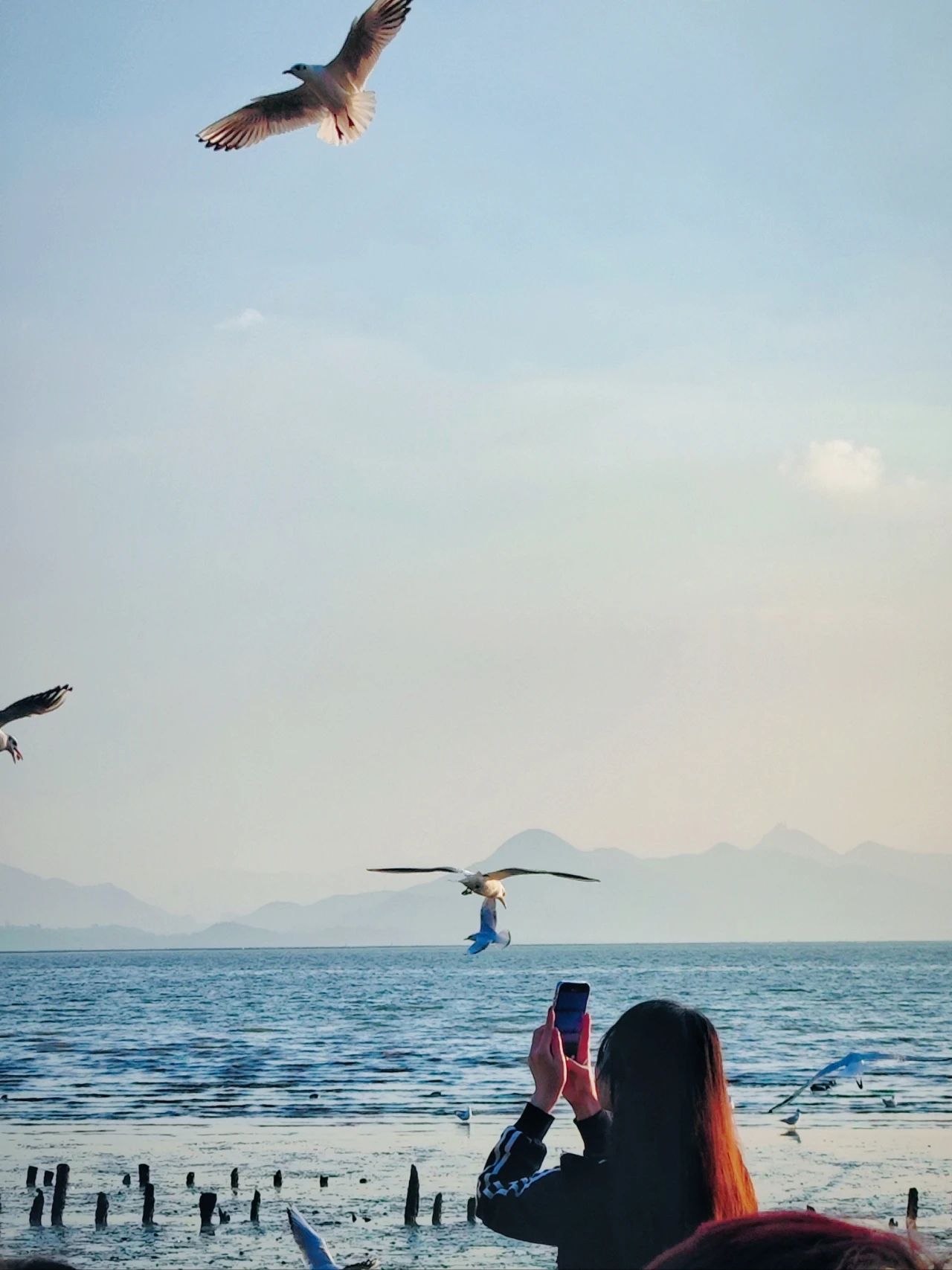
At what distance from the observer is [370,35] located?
1155 centimetres

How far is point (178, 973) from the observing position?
5492 inches

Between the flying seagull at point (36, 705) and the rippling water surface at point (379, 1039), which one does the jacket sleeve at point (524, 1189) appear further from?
the rippling water surface at point (379, 1039)

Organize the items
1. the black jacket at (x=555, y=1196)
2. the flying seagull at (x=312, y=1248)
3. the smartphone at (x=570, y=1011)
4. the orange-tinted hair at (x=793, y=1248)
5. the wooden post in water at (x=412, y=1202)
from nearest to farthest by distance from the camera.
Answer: the orange-tinted hair at (x=793, y=1248), the black jacket at (x=555, y=1196), the smartphone at (x=570, y=1011), the flying seagull at (x=312, y=1248), the wooden post in water at (x=412, y=1202)

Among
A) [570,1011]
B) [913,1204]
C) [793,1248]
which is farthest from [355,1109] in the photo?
[793,1248]

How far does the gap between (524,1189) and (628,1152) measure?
285 millimetres

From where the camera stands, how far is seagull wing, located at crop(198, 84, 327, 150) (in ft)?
41.3

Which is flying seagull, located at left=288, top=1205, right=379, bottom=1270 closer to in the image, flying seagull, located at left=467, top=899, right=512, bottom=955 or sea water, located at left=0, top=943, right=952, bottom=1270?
sea water, located at left=0, top=943, right=952, bottom=1270

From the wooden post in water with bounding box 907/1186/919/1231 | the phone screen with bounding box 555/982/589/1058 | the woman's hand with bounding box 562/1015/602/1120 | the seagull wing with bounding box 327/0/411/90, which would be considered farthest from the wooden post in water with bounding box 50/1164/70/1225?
the woman's hand with bounding box 562/1015/602/1120

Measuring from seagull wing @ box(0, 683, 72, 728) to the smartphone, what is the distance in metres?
7.97

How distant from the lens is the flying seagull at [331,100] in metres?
11.5

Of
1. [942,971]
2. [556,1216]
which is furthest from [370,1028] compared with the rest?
[942,971]

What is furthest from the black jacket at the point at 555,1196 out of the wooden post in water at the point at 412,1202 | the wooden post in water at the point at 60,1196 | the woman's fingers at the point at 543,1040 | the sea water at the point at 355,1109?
the wooden post in water at the point at 60,1196

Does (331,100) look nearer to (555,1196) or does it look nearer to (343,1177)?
(555,1196)

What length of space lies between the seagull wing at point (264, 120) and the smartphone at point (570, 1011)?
10.4 metres
